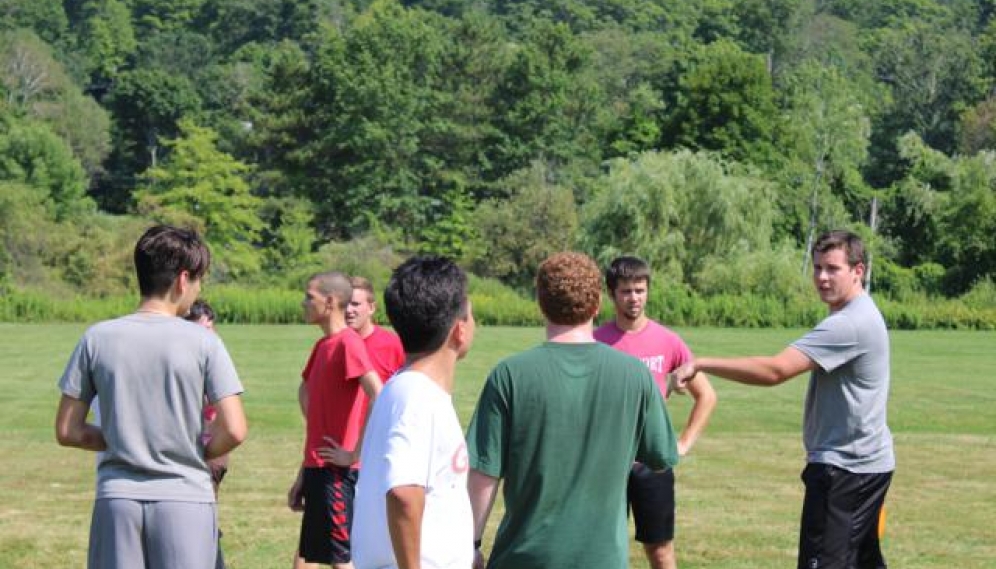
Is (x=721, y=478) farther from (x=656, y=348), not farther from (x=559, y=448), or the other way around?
(x=559, y=448)

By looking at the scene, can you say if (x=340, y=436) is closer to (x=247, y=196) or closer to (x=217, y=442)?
(x=217, y=442)

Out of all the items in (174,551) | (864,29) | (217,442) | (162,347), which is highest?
(864,29)

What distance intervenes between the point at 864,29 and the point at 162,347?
17615cm

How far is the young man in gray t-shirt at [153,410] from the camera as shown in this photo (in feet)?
18.9

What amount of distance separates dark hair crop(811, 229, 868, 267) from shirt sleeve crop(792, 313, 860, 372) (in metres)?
0.33

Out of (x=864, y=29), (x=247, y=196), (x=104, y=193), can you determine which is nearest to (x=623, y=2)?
(x=864, y=29)

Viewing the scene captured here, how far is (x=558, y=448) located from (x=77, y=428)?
6.29 feet

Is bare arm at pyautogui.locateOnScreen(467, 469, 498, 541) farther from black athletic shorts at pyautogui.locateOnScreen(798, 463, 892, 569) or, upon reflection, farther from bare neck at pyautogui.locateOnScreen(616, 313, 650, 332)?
bare neck at pyautogui.locateOnScreen(616, 313, 650, 332)

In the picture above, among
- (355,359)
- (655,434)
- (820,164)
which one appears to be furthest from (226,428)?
(820,164)

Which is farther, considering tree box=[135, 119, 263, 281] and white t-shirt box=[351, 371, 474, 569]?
tree box=[135, 119, 263, 281]

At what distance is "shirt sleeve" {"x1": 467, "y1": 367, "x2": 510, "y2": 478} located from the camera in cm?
527

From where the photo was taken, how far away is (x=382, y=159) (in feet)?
303

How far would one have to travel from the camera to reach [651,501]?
8.37 meters

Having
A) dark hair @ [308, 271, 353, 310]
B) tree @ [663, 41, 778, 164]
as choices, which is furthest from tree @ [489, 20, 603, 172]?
dark hair @ [308, 271, 353, 310]
